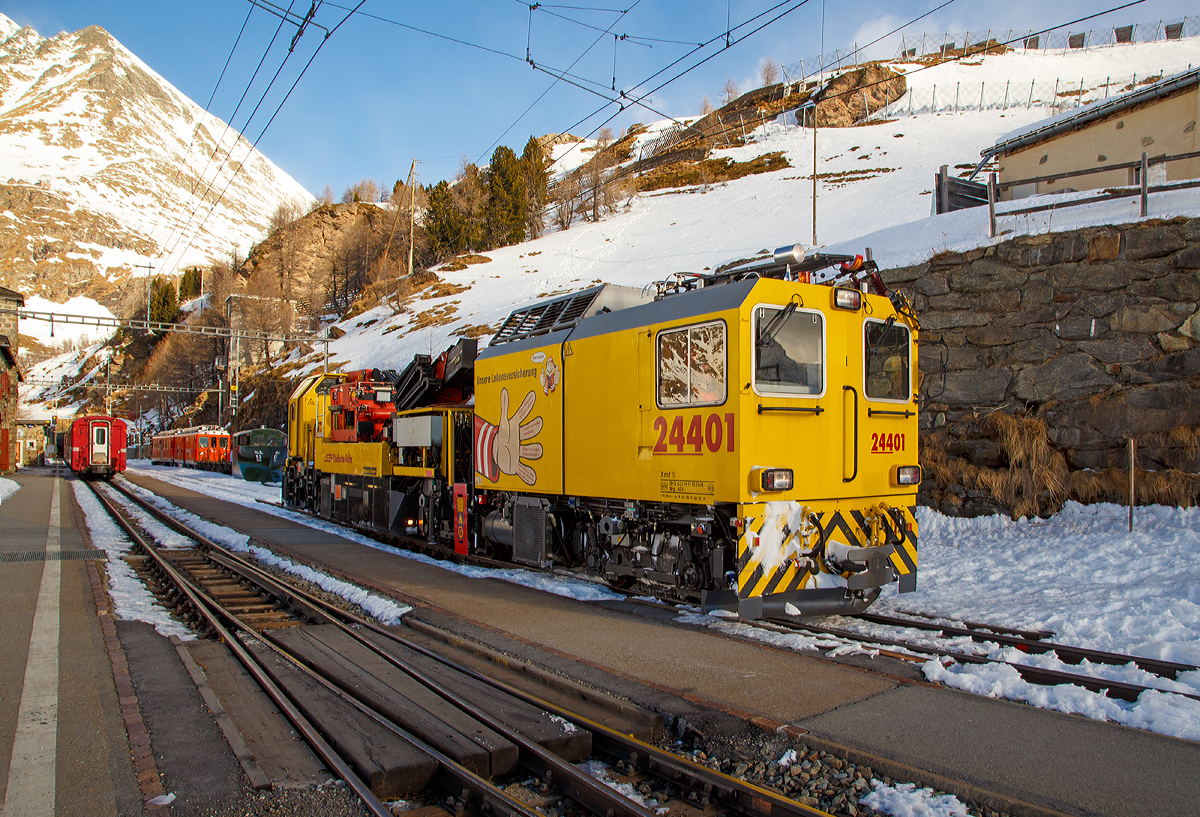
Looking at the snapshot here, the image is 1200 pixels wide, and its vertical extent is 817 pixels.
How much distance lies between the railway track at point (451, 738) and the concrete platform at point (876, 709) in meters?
0.78

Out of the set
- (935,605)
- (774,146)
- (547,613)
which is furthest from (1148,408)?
(774,146)

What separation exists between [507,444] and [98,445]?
4008cm

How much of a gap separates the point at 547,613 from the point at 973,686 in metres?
4.10

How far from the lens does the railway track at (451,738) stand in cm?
378

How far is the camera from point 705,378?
267 inches

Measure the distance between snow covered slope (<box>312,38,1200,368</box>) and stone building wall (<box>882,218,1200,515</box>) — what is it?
6.54 feet

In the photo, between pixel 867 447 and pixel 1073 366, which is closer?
pixel 867 447

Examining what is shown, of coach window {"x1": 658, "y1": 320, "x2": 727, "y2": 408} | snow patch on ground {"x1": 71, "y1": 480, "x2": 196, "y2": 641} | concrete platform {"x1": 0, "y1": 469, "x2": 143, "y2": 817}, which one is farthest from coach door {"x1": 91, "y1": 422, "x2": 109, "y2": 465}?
coach window {"x1": 658, "y1": 320, "x2": 727, "y2": 408}

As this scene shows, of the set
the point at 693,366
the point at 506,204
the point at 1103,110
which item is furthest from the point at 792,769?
the point at 506,204

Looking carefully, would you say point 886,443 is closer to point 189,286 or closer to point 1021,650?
point 1021,650

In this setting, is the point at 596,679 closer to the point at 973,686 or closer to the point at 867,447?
the point at 973,686

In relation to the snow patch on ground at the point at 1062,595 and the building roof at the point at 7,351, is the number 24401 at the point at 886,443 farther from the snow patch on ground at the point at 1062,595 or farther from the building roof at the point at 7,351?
the building roof at the point at 7,351

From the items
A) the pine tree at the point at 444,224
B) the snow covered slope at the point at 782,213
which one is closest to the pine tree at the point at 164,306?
the pine tree at the point at 444,224

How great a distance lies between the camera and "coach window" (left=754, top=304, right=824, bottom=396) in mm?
6570
